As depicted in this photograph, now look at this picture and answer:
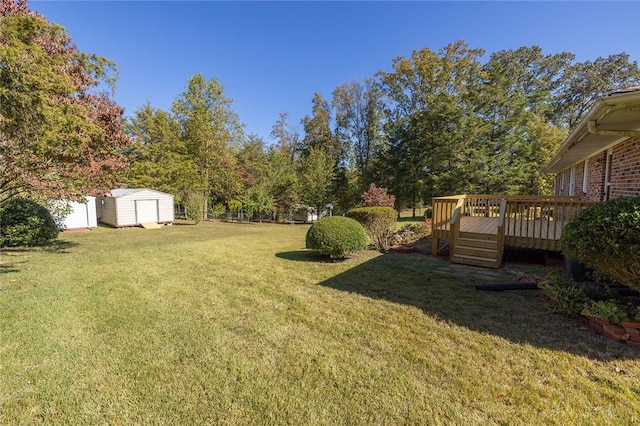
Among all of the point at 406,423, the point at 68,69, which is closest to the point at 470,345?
the point at 406,423

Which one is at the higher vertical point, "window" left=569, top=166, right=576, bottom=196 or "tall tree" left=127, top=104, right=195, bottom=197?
"tall tree" left=127, top=104, right=195, bottom=197

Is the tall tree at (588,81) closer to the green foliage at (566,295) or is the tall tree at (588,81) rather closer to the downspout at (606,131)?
the downspout at (606,131)

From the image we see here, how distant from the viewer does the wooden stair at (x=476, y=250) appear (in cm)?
640

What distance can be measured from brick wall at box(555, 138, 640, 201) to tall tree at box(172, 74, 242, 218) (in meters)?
23.1

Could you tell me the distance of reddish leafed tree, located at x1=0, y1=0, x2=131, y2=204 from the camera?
468 centimetres

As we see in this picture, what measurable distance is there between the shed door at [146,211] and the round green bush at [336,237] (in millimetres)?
15251

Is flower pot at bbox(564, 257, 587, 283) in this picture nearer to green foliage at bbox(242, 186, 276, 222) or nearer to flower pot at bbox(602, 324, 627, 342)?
flower pot at bbox(602, 324, 627, 342)

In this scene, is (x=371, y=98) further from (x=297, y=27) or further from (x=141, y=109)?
(x=141, y=109)

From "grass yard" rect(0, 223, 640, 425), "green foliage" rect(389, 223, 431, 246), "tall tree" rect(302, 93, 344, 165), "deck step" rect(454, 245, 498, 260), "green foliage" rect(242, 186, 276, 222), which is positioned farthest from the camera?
"tall tree" rect(302, 93, 344, 165)

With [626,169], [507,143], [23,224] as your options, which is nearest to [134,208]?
[23,224]

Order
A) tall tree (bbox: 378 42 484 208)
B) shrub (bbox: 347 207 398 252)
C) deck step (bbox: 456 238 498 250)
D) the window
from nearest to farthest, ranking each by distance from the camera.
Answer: deck step (bbox: 456 238 498 250) → shrub (bbox: 347 207 398 252) → the window → tall tree (bbox: 378 42 484 208)

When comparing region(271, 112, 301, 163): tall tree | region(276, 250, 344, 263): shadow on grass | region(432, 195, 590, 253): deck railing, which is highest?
region(271, 112, 301, 163): tall tree

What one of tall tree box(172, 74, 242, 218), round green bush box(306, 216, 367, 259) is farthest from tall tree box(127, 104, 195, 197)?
round green bush box(306, 216, 367, 259)

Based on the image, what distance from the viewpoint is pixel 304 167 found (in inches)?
1049
